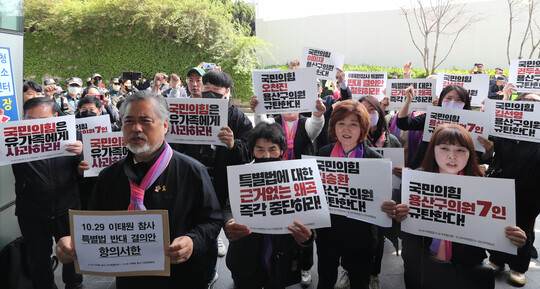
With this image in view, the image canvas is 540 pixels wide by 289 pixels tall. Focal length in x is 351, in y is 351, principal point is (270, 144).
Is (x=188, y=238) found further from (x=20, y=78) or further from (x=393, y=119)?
(x=393, y=119)

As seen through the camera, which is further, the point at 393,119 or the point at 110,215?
the point at 393,119

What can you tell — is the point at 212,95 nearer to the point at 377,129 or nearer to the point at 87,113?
the point at 87,113

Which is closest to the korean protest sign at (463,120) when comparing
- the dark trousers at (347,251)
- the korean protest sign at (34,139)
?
the dark trousers at (347,251)

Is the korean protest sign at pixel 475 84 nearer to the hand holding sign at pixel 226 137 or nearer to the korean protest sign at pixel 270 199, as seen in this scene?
the hand holding sign at pixel 226 137

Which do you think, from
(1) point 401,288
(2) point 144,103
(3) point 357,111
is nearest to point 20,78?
(2) point 144,103

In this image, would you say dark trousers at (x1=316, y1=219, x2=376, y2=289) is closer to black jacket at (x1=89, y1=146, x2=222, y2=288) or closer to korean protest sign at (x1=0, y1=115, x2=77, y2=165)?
black jacket at (x1=89, y1=146, x2=222, y2=288)

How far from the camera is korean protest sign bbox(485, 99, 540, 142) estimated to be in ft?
11.7

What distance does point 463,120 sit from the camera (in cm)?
377

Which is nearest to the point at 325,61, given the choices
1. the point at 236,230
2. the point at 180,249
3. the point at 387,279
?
the point at 387,279

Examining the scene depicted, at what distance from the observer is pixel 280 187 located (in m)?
2.34

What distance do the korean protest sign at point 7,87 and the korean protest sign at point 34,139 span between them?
743 mm

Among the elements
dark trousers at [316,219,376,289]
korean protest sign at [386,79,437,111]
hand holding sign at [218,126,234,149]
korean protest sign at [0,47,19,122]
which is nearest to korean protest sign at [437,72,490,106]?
korean protest sign at [386,79,437,111]

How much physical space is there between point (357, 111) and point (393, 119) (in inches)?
90.7

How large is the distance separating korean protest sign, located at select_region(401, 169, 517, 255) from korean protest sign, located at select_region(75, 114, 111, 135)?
318cm
